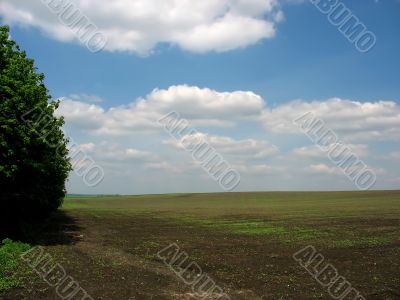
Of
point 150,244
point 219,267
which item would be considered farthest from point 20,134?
point 219,267

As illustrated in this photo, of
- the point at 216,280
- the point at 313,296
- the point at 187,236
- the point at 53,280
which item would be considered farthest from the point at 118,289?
the point at 187,236

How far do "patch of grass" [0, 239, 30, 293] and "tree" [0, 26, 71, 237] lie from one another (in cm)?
427

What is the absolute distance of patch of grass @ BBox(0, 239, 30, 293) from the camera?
16.5m

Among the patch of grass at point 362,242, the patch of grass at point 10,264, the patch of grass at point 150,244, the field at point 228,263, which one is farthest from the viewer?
the patch of grass at point 150,244

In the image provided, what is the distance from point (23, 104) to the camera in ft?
88.5

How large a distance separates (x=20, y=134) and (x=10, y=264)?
9399 mm

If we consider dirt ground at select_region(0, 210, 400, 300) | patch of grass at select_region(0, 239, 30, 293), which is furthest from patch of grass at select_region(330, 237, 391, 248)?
patch of grass at select_region(0, 239, 30, 293)

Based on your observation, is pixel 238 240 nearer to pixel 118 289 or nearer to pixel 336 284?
pixel 336 284

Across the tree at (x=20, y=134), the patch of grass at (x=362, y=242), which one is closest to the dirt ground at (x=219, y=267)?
the patch of grass at (x=362, y=242)

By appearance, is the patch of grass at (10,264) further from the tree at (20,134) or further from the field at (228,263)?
the tree at (20,134)

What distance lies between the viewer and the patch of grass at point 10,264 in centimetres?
1652

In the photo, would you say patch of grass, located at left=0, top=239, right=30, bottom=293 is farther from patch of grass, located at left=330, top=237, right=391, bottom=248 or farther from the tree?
patch of grass, located at left=330, top=237, right=391, bottom=248

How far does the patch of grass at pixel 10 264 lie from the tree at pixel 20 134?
14.0 feet

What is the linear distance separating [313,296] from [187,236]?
67.8 ft
